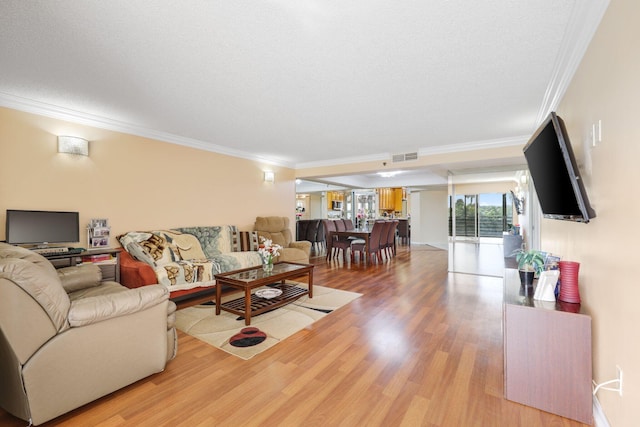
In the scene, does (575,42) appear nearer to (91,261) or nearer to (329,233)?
(91,261)

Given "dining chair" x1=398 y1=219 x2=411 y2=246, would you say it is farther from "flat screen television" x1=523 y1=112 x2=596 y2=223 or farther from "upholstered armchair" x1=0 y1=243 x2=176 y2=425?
"upholstered armchair" x1=0 y1=243 x2=176 y2=425

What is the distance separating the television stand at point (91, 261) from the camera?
9.82ft

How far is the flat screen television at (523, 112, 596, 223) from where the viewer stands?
1724mm

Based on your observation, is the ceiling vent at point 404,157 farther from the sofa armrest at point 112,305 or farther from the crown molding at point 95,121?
the sofa armrest at point 112,305

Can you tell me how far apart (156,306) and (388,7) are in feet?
8.37

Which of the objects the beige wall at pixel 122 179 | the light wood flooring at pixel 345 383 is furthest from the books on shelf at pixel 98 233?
the light wood flooring at pixel 345 383

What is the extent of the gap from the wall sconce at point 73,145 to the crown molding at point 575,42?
4965 mm

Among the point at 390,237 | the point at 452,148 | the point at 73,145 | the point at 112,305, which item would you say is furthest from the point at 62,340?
the point at 390,237

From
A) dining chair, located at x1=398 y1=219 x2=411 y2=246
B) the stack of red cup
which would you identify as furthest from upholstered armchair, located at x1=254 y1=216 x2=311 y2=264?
dining chair, located at x1=398 y1=219 x2=411 y2=246

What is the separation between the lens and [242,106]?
337 centimetres

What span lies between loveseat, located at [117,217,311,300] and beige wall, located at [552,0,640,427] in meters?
3.96

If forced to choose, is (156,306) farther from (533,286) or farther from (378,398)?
(533,286)

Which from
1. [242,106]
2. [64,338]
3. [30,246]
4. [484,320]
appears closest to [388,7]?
[242,106]

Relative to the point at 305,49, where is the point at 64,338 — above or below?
below
